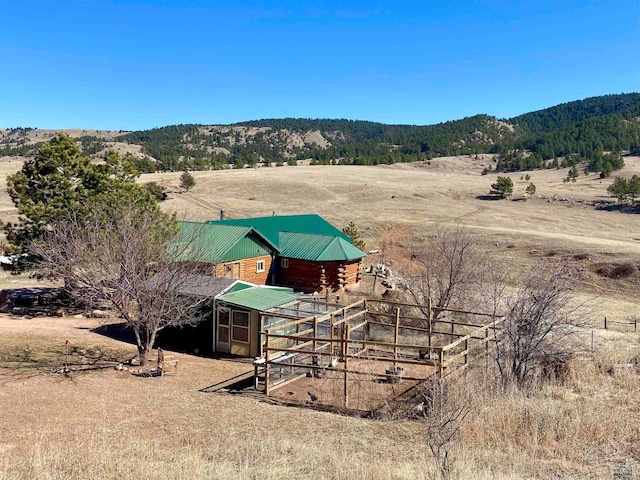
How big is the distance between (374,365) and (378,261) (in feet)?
88.2

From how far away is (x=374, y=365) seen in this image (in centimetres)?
2009

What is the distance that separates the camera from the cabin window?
22.2m

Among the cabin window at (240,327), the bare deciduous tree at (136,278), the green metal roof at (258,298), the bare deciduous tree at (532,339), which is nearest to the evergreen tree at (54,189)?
the bare deciduous tree at (136,278)

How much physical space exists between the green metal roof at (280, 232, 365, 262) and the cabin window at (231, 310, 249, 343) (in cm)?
1282

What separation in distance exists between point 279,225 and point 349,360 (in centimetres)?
1998

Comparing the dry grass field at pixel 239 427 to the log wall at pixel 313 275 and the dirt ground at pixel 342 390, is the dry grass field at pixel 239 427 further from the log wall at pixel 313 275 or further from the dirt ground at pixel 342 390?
the log wall at pixel 313 275

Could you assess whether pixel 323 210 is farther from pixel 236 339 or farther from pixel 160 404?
pixel 160 404

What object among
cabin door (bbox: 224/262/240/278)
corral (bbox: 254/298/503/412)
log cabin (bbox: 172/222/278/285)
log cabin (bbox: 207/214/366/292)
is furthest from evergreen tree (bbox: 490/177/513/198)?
corral (bbox: 254/298/503/412)

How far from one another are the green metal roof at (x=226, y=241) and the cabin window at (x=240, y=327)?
7.83 meters

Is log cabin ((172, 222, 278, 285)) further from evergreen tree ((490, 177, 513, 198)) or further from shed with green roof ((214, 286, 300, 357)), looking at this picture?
evergreen tree ((490, 177, 513, 198))

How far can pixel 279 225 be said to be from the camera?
38844 mm

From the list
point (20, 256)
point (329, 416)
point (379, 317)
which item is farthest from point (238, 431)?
point (20, 256)

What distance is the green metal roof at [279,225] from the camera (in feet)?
Result: 119

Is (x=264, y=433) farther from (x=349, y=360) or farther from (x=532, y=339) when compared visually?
(x=532, y=339)
